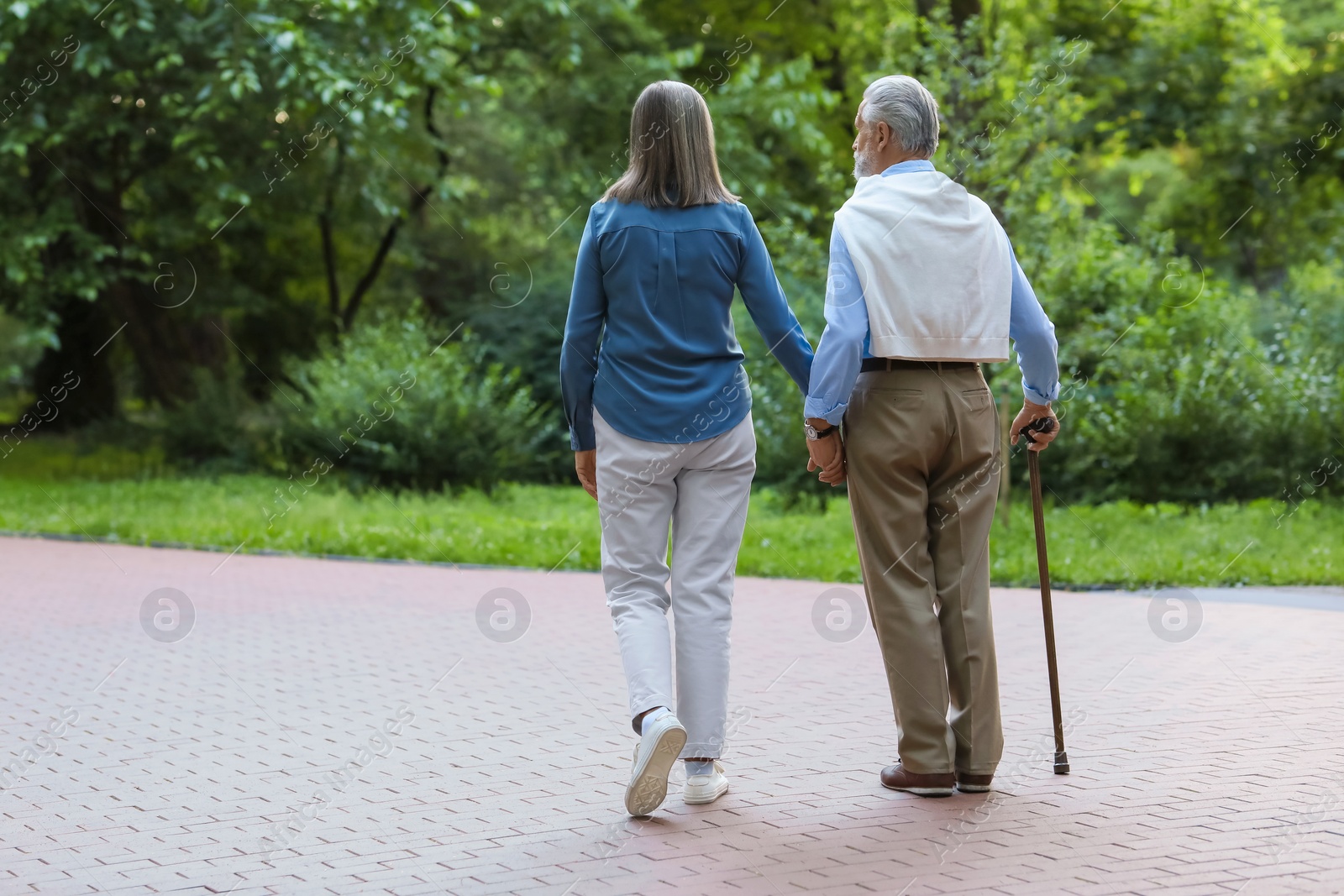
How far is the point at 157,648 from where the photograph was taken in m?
7.19

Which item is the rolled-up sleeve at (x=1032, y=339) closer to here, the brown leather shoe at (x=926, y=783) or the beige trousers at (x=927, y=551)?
the beige trousers at (x=927, y=551)

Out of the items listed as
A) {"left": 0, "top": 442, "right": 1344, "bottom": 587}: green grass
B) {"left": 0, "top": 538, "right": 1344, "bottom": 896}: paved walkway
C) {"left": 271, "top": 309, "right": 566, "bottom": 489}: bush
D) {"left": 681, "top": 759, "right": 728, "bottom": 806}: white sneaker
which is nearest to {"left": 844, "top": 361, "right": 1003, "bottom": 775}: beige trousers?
{"left": 0, "top": 538, "right": 1344, "bottom": 896}: paved walkway

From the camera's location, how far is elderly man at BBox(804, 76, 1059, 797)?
13.6 feet

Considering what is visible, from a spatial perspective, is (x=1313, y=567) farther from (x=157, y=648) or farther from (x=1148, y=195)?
(x=1148, y=195)

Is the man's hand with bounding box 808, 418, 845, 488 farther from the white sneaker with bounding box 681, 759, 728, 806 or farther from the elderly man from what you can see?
the white sneaker with bounding box 681, 759, 728, 806

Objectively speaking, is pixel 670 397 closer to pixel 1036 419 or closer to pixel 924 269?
pixel 924 269

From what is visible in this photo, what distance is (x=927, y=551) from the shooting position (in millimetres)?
4250

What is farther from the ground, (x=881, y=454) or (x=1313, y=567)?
(x=881, y=454)

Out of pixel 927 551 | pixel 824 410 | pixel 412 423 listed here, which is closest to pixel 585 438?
pixel 824 410

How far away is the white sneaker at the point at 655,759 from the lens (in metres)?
3.87

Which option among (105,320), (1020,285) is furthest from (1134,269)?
(105,320)

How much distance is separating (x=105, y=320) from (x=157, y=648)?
698 inches

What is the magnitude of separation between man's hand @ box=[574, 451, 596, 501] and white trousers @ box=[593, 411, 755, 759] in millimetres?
87

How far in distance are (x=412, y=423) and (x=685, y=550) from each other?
11.3 metres
